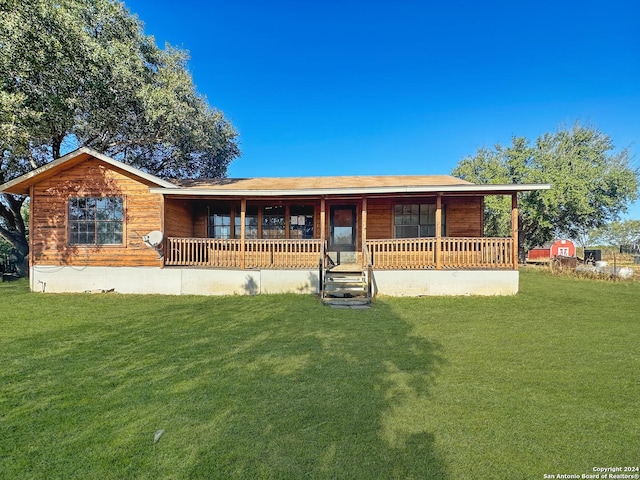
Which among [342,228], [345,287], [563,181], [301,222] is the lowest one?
[345,287]

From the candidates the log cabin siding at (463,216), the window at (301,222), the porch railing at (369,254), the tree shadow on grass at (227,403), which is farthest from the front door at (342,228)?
the tree shadow on grass at (227,403)

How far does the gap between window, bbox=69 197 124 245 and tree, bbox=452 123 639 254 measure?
21.1 m

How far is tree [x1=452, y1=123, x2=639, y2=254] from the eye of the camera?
20.3 m

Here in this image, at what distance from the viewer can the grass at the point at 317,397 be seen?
245 cm

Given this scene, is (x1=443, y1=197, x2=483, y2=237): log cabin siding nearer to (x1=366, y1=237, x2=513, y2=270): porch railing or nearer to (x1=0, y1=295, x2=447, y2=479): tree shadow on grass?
(x1=366, y1=237, x2=513, y2=270): porch railing

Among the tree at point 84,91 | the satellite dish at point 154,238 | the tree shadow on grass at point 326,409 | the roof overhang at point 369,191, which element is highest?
the tree at point 84,91

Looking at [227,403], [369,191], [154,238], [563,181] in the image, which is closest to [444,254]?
[369,191]

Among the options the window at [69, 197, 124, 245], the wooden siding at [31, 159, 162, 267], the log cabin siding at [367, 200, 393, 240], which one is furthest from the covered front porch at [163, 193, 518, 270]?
the window at [69, 197, 124, 245]

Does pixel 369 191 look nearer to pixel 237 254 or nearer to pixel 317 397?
pixel 237 254

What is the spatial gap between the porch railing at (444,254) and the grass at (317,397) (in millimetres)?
2967

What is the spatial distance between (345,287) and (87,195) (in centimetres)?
865

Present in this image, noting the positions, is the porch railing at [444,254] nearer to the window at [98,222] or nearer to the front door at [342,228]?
the front door at [342,228]

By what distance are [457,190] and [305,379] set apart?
24.1 feet

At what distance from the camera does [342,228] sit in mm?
11648
